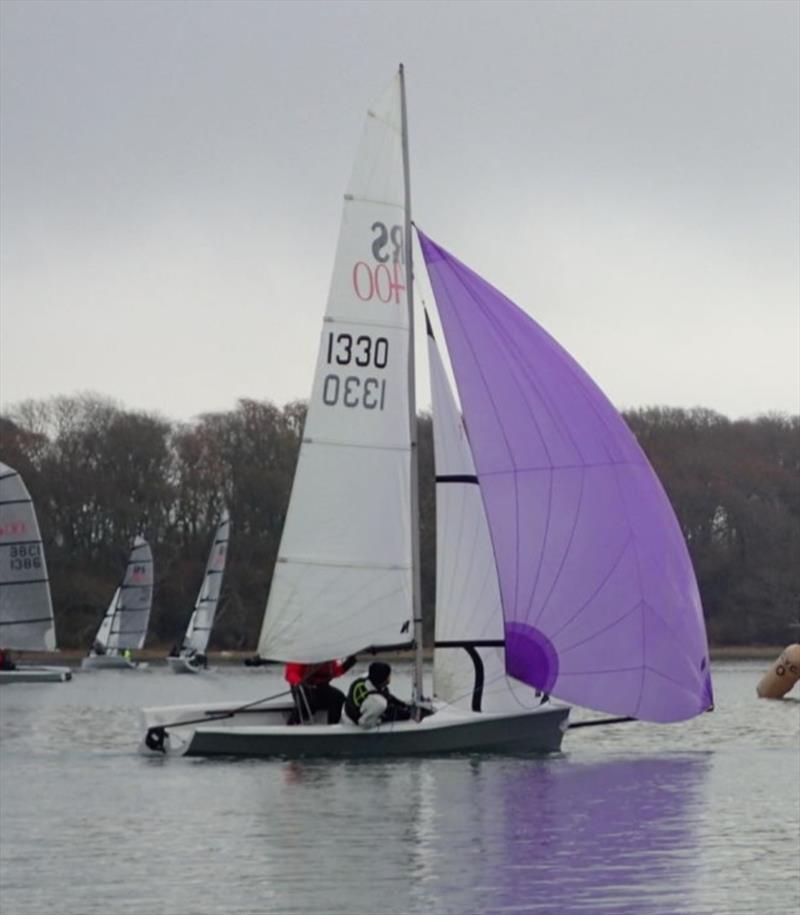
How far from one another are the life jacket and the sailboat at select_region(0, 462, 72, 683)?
2558 cm

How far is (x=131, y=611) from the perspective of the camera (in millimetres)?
65312

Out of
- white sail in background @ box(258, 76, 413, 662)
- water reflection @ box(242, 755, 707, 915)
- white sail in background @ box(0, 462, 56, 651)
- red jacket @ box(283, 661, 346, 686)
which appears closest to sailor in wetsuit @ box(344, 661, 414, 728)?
water reflection @ box(242, 755, 707, 915)

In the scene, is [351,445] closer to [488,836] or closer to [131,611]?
[488,836]

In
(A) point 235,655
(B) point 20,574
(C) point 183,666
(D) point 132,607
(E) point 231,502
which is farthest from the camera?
(E) point 231,502

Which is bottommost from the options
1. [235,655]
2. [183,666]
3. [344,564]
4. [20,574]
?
[183,666]

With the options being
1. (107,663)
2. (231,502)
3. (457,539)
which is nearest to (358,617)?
(457,539)

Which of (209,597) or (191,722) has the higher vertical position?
(209,597)

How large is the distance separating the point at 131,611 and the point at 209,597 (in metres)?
3.22

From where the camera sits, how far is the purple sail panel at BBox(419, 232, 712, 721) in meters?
21.8

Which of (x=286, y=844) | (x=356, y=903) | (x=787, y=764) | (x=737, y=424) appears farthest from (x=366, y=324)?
(x=737, y=424)

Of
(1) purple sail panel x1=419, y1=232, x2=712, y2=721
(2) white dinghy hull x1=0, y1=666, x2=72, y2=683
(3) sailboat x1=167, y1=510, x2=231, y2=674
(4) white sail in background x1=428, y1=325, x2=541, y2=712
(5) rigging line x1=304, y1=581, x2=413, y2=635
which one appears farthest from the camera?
(3) sailboat x1=167, y1=510, x2=231, y2=674

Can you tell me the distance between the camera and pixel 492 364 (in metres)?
22.6

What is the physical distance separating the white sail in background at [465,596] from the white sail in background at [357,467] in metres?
0.73

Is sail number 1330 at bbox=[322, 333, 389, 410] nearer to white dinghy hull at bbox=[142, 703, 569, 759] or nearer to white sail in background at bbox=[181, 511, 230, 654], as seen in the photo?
white dinghy hull at bbox=[142, 703, 569, 759]
